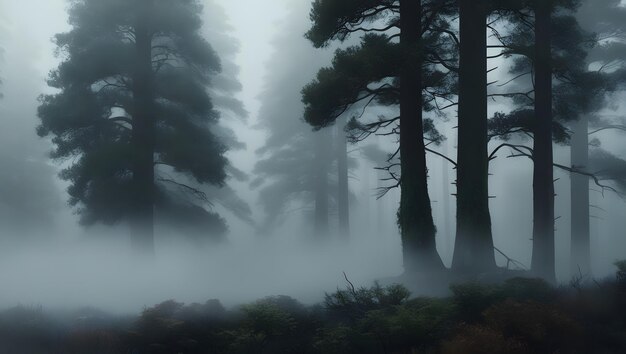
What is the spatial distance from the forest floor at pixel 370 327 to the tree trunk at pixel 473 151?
93.4 inches

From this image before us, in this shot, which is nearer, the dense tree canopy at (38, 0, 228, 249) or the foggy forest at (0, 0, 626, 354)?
the foggy forest at (0, 0, 626, 354)

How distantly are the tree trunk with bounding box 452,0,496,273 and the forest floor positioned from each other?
2.37 m

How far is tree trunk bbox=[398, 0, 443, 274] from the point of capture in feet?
44.6

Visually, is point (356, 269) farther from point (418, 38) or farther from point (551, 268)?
point (418, 38)

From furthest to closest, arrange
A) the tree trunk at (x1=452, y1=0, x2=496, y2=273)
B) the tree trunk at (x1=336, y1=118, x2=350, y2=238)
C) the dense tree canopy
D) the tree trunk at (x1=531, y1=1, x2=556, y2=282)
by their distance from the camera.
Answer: the tree trunk at (x1=336, y1=118, x2=350, y2=238) < the dense tree canopy < the tree trunk at (x1=531, y1=1, x2=556, y2=282) < the tree trunk at (x1=452, y1=0, x2=496, y2=273)

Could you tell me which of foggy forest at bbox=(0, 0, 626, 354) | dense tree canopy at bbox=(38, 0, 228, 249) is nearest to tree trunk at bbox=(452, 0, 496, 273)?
foggy forest at bbox=(0, 0, 626, 354)

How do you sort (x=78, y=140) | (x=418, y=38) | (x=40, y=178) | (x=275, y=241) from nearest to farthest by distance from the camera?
(x=418, y=38)
(x=78, y=140)
(x=275, y=241)
(x=40, y=178)

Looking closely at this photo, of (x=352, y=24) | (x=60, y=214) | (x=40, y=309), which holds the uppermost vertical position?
(x=352, y=24)

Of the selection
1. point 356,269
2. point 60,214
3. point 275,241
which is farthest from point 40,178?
point 356,269

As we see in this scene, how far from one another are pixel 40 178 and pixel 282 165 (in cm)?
1543

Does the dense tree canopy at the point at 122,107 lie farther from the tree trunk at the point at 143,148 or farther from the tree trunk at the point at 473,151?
the tree trunk at the point at 473,151

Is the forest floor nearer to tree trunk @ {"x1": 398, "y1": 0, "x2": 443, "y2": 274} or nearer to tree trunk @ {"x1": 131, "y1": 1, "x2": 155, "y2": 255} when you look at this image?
tree trunk @ {"x1": 398, "y1": 0, "x2": 443, "y2": 274}

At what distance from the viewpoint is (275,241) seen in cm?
3272

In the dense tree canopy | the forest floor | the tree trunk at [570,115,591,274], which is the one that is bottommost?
the forest floor
